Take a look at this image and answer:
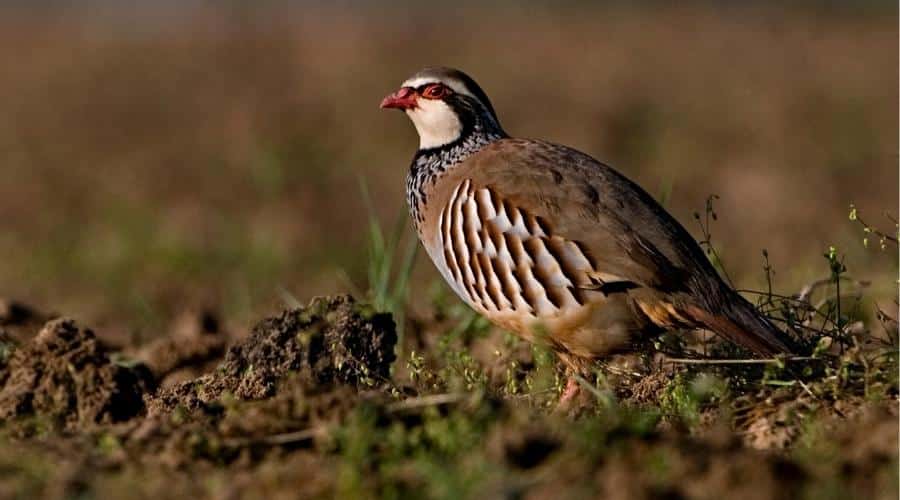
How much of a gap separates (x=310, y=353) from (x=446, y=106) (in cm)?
124

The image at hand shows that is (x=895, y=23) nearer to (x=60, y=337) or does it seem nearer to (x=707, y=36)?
(x=707, y=36)

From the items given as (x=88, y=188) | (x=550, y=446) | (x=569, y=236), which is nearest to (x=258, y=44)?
(x=88, y=188)

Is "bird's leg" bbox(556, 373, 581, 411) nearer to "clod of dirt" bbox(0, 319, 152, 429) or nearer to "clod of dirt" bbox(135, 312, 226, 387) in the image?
"clod of dirt" bbox(0, 319, 152, 429)

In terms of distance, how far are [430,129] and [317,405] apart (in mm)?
2087

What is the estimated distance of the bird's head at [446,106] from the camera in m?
5.59

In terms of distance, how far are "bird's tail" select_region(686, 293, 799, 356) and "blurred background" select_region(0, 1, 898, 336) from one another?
1846 mm

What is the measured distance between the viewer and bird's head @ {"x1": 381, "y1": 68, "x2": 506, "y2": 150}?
559 centimetres

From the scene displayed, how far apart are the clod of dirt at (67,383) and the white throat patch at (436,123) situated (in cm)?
167

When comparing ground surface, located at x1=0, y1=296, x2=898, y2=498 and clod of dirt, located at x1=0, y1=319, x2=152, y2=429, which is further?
clod of dirt, located at x1=0, y1=319, x2=152, y2=429

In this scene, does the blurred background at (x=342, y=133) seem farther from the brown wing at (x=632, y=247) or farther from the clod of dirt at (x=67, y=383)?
the clod of dirt at (x=67, y=383)

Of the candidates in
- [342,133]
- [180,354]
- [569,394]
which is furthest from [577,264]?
[342,133]

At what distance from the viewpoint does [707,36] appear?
17047 millimetres

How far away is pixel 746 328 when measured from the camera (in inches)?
181

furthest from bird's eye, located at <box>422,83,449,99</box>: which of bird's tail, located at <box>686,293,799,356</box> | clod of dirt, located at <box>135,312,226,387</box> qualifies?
bird's tail, located at <box>686,293,799,356</box>
